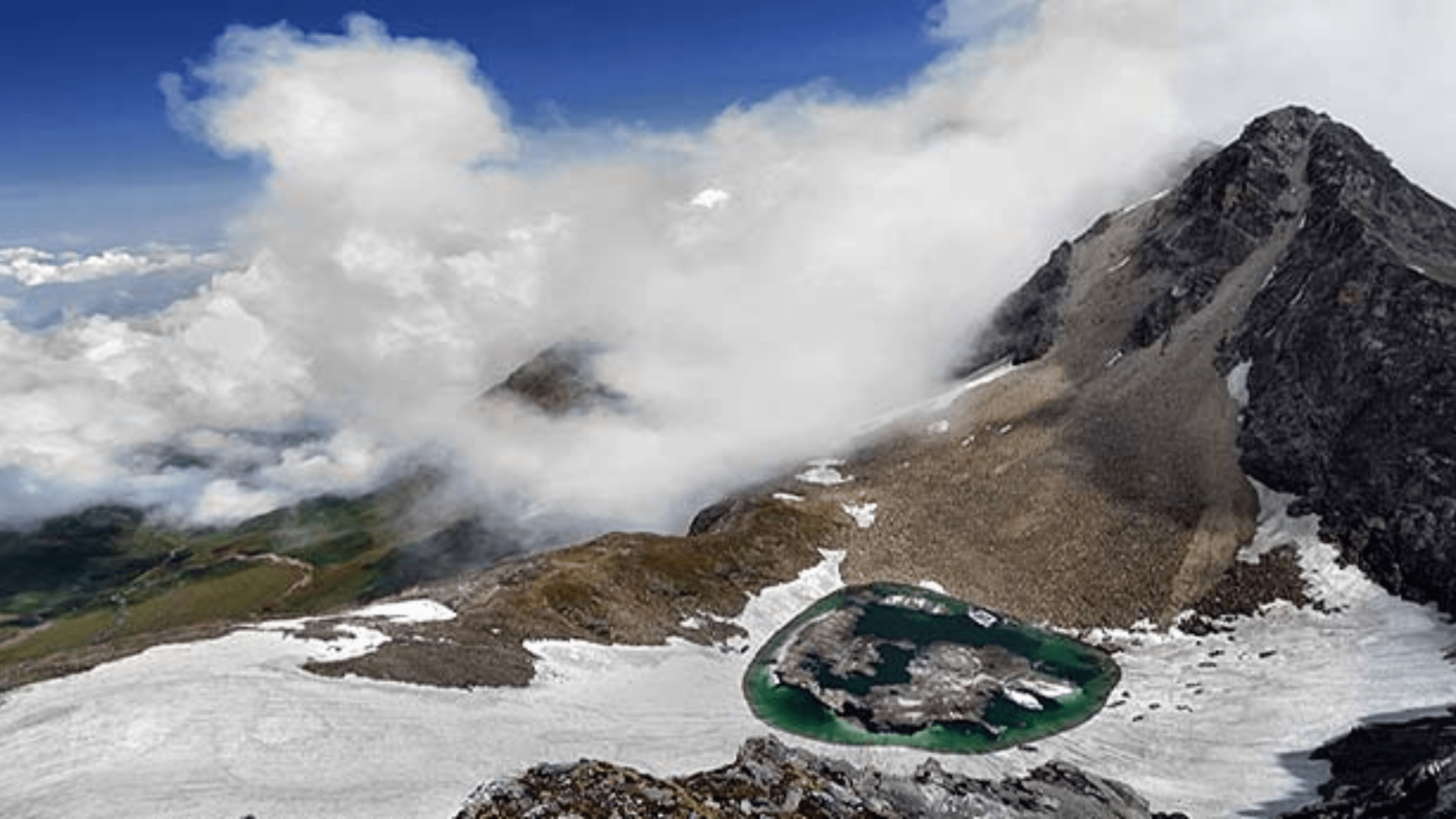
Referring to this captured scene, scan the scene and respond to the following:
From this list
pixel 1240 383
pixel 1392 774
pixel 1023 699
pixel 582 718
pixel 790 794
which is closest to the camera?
pixel 790 794

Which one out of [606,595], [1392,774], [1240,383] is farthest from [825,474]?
[1392,774]

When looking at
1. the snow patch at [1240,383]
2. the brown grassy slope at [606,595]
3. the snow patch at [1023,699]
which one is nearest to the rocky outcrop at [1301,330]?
the snow patch at [1240,383]

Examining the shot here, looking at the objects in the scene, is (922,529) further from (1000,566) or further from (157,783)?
(157,783)

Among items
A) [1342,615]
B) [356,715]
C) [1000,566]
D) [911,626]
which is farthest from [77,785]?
[1342,615]

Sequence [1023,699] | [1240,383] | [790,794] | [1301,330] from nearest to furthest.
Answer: [790,794], [1023,699], [1301,330], [1240,383]

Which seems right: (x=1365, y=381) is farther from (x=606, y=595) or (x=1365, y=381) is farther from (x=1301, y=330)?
(x=606, y=595)

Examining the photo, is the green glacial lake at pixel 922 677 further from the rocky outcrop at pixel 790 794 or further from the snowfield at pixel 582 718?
the rocky outcrop at pixel 790 794
